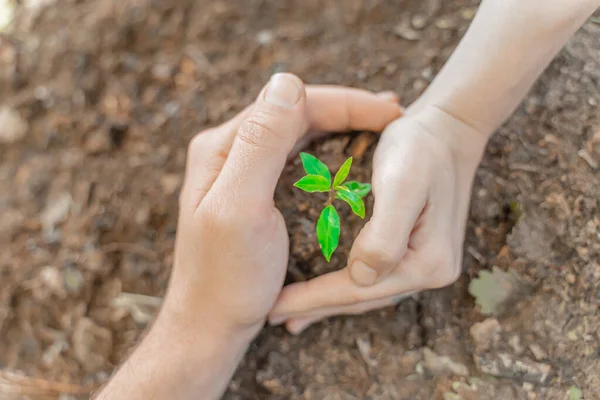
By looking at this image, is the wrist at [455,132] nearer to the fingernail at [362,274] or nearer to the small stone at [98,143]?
the fingernail at [362,274]

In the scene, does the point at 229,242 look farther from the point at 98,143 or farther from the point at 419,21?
the point at 419,21

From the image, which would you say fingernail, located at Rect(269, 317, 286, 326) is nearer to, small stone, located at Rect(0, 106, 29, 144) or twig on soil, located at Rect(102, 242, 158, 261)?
twig on soil, located at Rect(102, 242, 158, 261)

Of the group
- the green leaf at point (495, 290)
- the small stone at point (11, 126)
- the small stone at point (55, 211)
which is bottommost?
the green leaf at point (495, 290)

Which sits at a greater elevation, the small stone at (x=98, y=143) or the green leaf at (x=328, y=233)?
the green leaf at (x=328, y=233)

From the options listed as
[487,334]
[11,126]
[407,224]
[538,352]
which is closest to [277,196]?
[407,224]

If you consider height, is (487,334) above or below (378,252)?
below

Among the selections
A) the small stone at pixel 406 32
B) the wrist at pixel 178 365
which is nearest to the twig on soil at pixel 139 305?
the wrist at pixel 178 365
